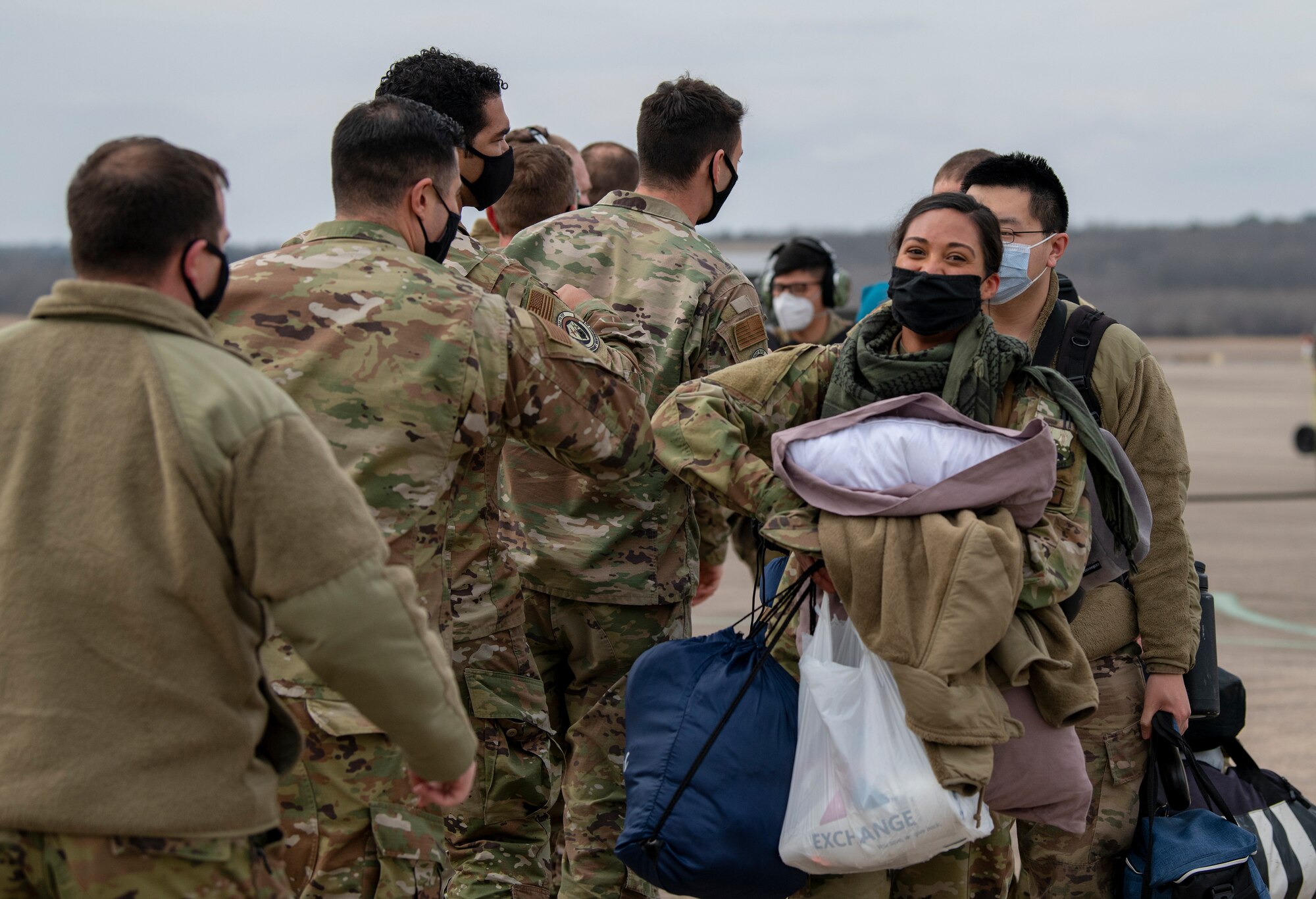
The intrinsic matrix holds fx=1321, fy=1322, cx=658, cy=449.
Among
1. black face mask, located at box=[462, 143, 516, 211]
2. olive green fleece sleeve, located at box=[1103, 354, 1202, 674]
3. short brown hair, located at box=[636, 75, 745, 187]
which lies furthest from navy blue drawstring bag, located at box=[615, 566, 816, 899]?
short brown hair, located at box=[636, 75, 745, 187]

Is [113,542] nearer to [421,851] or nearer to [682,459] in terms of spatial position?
[421,851]

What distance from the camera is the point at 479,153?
3.87 meters

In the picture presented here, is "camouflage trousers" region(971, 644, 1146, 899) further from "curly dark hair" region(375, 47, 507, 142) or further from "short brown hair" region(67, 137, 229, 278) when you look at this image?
"short brown hair" region(67, 137, 229, 278)

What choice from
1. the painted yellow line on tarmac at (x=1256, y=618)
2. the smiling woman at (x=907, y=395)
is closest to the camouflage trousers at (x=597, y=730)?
the smiling woman at (x=907, y=395)

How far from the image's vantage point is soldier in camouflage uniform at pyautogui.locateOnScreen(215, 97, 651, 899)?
2736 mm

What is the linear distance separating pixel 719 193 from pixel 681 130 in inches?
9.9

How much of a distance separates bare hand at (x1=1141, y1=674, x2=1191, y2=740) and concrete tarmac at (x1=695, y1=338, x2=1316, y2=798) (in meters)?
2.90

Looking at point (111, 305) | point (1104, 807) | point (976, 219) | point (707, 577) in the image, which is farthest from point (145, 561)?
point (707, 577)

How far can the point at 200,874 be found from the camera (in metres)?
2.15

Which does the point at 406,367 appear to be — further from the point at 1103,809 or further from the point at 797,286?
the point at 797,286

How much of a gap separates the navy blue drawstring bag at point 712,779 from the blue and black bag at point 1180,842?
101 centimetres

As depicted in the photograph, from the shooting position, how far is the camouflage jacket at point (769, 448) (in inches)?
114

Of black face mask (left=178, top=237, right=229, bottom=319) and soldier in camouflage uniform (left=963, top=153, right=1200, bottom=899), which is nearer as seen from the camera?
black face mask (left=178, top=237, right=229, bottom=319)

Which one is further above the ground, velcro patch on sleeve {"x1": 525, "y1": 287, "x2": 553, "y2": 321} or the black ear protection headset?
velcro patch on sleeve {"x1": 525, "y1": 287, "x2": 553, "y2": 321}
